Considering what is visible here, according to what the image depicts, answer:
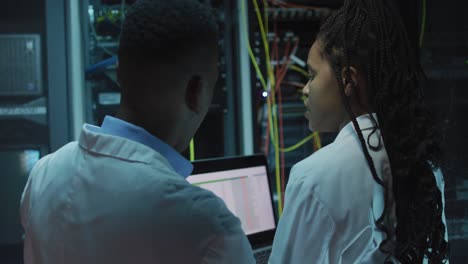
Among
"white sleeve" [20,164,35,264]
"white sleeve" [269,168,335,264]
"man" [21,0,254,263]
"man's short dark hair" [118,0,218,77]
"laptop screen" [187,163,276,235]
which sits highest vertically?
"man's short dark hair" [118,0,218,77]

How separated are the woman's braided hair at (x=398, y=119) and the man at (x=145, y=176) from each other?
1.28 feet

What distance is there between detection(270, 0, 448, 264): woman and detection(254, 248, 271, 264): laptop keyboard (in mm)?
492

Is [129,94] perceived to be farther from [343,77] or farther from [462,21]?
[462,21]

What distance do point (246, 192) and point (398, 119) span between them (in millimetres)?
719

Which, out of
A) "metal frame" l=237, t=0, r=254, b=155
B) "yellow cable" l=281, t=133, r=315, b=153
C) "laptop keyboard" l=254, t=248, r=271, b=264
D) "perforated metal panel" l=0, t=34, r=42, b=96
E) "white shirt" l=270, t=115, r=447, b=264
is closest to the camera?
"white shirt" l=270, t=115, r=447, b=264

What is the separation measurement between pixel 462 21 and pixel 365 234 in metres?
1.05

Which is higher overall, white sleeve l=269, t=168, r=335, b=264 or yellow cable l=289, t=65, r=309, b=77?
yellow cable l=289, t=65, r=309, b=77

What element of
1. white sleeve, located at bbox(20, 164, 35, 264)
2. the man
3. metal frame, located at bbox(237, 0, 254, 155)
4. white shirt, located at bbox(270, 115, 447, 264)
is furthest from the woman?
metal frame, located at bbox(237, 0, 254, 155)

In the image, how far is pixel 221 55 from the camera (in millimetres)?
1723

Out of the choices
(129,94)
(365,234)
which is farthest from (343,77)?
(129,94)

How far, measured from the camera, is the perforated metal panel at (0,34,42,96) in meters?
1.54

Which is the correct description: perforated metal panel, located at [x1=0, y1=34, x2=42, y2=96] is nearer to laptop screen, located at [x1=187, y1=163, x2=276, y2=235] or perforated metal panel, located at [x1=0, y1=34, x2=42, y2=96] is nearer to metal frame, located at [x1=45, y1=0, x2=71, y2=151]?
metal frame, located at [x1=45, y1=0, x2=71, y2=151]

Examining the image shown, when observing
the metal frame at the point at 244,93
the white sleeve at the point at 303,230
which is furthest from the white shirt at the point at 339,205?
the metal frame at the point at 244,93

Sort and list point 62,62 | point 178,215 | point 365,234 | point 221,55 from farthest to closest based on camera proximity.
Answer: point 221,55 < point 62,62 < point 365,234 < point 178,215
